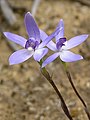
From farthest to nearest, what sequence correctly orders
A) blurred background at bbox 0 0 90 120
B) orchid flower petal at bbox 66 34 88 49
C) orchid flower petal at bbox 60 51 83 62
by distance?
blurred background at bbox 0 0 90 120 → orchid flower petal at bbox 66 34 88 49 → orchid flower petal at bbox 60 51 83 62

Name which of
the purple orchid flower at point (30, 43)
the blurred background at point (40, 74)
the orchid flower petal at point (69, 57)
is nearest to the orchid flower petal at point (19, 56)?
the purple orchid flower at point (30, 43)

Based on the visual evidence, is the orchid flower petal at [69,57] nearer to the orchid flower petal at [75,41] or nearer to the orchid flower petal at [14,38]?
the orchid flower petal at [75,41]

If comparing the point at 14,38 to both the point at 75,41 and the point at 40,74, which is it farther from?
the point at 40,74

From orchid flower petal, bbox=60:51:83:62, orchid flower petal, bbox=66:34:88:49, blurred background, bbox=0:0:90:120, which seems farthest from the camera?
blurred background, bbox=0:0:90:120

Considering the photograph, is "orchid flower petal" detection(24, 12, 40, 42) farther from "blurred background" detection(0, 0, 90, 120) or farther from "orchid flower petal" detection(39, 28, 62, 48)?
"blurred background" detection(0, 0, 90, 120)

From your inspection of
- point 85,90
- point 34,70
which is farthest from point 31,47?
point 34,70

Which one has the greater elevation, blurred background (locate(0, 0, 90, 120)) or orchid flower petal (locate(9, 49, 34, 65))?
orchid flower petal (locate(9, 49, 34, 65))

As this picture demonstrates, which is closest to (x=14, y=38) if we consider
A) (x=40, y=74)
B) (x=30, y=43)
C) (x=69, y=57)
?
(x=30, y=43)

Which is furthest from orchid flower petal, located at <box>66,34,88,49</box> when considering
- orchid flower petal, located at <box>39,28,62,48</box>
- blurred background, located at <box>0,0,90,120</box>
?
blurred background, located at <box>0,0,90,120</box>
